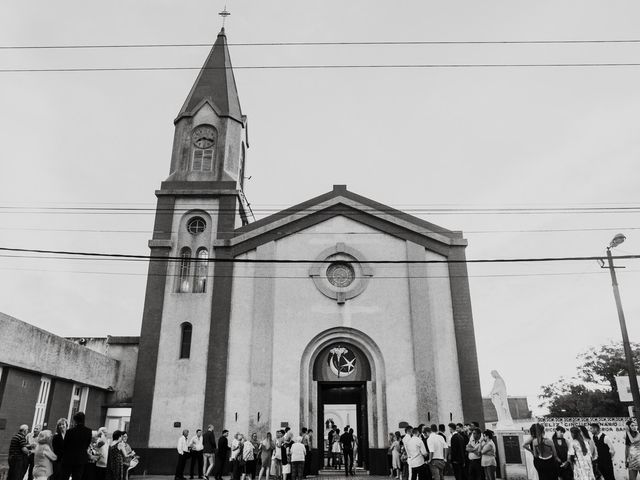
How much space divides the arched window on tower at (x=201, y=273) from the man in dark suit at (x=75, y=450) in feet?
43.6

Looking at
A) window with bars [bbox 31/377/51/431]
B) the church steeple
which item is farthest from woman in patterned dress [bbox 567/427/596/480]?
the church steeple

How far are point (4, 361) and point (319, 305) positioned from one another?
11.8 metres

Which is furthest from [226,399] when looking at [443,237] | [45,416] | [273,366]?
[443,237]

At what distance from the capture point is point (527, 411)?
68812 mm

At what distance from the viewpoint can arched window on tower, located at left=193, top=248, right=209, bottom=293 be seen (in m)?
23.2

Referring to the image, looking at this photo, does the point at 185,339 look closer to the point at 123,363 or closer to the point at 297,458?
the point at 123,363

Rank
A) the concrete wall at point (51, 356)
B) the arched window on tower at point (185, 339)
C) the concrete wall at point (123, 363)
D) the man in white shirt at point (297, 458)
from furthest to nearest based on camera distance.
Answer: the concrete wall at point (123, 363) < the arched window on tower at point (185, 339) < the concrete wall at point (51, 356) < the man in white shirt at point (297, 458)

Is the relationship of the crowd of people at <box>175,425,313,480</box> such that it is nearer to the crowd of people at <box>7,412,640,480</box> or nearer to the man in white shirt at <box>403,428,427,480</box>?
the crowd of people at <box>7,412,640,480</box>

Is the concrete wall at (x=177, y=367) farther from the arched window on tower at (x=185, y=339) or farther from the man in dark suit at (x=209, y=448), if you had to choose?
the man in dark suit at (x=209, y=448)

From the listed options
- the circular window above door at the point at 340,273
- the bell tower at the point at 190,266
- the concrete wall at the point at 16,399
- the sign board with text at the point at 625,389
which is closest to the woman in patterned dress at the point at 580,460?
the sign board with text at the point at 625,389

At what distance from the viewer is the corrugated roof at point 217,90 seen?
26.8 m

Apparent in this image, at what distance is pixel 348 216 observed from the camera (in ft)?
79.5

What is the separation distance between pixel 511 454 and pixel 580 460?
8.77 metres

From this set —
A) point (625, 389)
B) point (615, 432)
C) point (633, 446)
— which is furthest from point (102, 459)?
point (615, 432)
